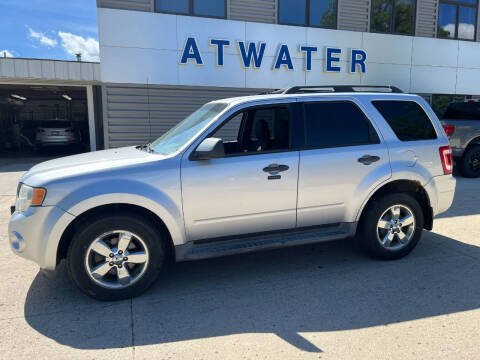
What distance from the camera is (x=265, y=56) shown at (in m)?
12.3

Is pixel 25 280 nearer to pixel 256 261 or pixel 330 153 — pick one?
pixel 256 261

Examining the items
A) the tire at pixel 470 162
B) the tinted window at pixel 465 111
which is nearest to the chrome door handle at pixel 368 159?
the tire at pixel 470 162

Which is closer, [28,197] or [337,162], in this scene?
[28,197]

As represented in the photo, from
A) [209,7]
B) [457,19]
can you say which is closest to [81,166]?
[209,7]

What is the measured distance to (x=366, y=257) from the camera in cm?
442

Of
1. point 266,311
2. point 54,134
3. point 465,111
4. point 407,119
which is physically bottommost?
point 266,311

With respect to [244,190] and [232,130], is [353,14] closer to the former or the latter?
[232,130]

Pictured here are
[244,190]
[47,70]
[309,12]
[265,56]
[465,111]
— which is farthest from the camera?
[47,70]

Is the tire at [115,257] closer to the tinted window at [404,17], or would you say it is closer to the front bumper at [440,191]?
the front bumper at [440,191]

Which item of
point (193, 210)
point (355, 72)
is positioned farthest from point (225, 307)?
point (355, 72)

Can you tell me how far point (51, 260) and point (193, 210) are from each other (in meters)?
1.25

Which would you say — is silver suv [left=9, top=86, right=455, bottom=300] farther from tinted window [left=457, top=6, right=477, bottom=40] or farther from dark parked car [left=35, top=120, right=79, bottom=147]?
tinted window [left=457, top=6, right=477, bottom=40]

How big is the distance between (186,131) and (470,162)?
28.0ft

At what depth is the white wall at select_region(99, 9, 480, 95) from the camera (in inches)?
434
